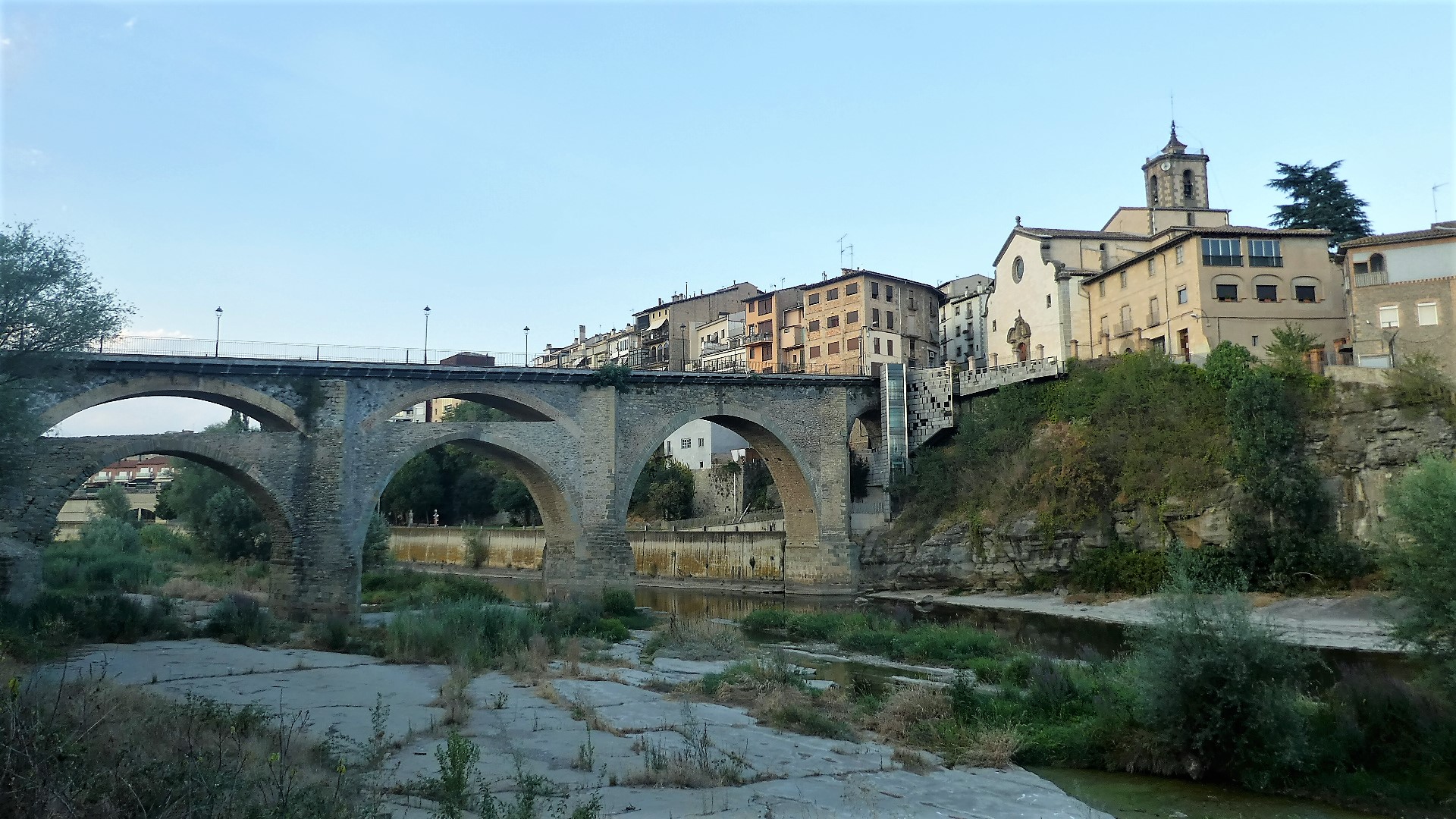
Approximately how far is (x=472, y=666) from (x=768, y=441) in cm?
2105

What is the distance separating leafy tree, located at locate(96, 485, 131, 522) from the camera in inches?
2019

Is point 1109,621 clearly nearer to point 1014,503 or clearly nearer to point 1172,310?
point 1014,503

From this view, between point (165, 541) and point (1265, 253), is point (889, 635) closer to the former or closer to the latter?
point (1265, 253)

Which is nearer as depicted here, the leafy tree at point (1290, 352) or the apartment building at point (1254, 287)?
the leafy tree at point (1290, 352)

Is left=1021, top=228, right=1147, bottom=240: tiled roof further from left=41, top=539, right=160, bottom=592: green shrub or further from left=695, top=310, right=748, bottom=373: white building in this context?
left=41, top=539, right=160, bottom=592: green shrub

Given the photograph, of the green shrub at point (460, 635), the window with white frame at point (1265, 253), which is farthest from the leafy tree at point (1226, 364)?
the green shrub at point (460, 635)

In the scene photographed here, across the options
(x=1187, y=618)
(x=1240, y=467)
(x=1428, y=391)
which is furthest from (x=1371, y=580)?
(x=1187, y=618)

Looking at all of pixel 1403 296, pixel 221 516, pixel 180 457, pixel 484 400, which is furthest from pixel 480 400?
pixel 1403 296

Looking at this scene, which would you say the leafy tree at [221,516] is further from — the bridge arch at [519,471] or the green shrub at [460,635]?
the green shrub at [460,635]

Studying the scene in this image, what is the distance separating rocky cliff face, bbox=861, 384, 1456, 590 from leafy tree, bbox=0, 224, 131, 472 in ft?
84.8

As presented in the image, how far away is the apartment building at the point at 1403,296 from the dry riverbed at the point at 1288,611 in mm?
8550

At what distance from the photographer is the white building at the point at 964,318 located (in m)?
55.5

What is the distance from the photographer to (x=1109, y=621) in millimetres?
24641

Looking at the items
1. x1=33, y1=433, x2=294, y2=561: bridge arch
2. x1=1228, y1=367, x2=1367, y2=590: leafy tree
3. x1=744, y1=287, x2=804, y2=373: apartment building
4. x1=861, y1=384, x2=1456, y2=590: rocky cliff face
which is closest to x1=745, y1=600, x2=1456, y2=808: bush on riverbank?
x1=1228, y1=367, x2=1367, y2=590: leafy tree
